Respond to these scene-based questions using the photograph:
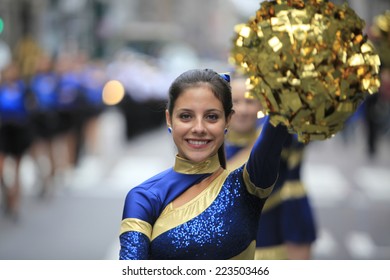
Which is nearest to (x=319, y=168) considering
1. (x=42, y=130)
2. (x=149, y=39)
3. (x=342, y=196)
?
(x=342, y=196)

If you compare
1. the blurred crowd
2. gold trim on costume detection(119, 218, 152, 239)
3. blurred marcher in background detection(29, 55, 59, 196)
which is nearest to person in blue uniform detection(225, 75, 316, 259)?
gold trim on costume detection(119, 218, 152, 239)

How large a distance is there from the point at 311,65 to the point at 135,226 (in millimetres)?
521

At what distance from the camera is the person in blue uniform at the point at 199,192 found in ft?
6.21

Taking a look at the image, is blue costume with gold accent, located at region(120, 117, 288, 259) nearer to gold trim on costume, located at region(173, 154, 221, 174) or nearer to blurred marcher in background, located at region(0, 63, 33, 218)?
gold trim on costume, located at region(173, 154, 221, 174)

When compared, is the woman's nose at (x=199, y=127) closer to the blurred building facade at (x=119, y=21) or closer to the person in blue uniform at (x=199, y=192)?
the person in blue uniform at (x=199, y=192)

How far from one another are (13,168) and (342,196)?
3.71m

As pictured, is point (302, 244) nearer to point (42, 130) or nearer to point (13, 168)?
point (13, 168)

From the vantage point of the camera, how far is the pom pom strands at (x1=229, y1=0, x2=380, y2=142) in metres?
1.72

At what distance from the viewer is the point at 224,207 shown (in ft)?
6.35

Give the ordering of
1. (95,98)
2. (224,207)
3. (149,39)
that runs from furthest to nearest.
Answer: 1. (149,39)
2. (95,98)
3. (224,207)

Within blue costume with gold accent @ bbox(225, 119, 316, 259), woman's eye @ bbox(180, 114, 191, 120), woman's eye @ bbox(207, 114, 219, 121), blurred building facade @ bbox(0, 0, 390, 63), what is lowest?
woman's eye @ bbox(207, 114, 219, 121)

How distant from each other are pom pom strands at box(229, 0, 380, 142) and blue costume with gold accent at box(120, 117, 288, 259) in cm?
11

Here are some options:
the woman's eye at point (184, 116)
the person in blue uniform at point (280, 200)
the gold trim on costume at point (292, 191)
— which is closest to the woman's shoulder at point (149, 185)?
the woman's eye at point (184, 116)

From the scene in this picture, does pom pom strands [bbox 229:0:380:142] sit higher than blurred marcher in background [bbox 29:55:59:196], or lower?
lower
